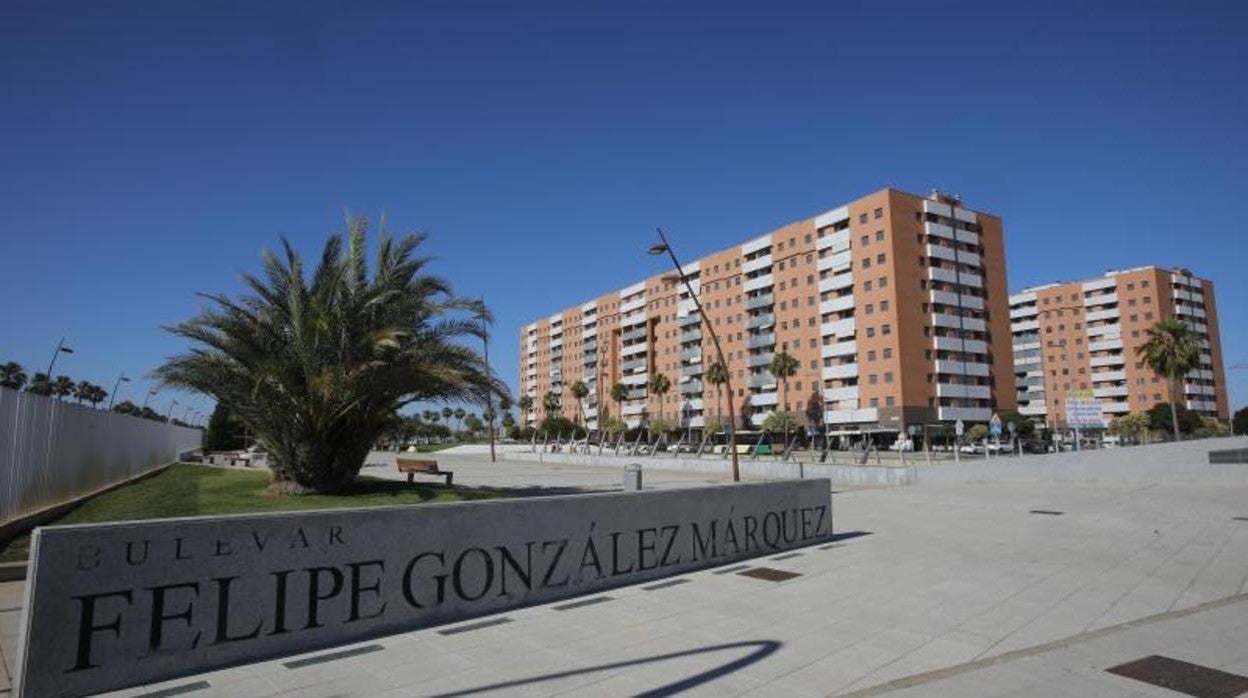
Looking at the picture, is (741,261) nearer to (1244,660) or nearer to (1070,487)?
(1070,487)

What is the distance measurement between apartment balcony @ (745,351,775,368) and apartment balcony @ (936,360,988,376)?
2033cm

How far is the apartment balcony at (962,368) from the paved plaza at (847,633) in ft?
226

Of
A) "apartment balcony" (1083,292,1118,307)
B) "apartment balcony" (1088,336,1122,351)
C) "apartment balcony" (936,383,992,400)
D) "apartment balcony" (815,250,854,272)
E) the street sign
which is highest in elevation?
"apartment balcony" (1083,292,1118,307)

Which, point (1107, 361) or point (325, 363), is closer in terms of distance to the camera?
point (325, 363)

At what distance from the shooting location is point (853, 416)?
77938 mm

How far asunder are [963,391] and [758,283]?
2812 cm

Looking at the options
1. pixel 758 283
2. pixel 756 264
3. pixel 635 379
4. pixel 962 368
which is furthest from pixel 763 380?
pixel 635 379

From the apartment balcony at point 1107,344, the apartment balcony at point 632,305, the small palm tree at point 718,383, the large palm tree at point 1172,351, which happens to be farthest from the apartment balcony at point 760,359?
the apartment balcony at point 1107,344

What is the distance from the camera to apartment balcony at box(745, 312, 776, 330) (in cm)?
9231

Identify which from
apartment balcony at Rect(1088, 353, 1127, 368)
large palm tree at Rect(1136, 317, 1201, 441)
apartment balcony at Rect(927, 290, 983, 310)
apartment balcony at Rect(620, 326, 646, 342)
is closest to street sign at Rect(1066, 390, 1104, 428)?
large palm tree at Rect(1136, 317, 1201, 441)

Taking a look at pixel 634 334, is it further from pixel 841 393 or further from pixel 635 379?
pixel 841 393

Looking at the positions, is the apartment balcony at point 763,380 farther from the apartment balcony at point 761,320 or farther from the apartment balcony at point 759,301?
the apartment balcony at point 759,301

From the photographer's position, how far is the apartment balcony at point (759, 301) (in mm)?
92500

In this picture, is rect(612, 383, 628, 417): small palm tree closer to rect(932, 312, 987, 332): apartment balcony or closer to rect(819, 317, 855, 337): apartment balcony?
rect(819, 317, 855, 337): apartment balcony
